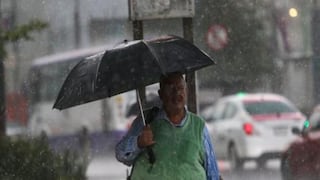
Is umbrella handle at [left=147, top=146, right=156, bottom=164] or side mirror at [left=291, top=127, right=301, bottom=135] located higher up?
umbrella handle at [left=147, top=146, right=156, bottom=164]

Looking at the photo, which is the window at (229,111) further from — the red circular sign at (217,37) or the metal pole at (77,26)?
the metal pole at (77,26)

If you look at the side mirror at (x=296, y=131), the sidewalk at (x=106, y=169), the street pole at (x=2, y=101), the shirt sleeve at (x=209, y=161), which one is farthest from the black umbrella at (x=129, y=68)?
the side mirror at (x=296, y=131)

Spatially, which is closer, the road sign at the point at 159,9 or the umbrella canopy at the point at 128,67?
the umbrella canopy at the point at 128,67

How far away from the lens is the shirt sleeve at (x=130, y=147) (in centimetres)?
426

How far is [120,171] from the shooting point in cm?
845

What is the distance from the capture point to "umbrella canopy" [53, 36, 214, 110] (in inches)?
162

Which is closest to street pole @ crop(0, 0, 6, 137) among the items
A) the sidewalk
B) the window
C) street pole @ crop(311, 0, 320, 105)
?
the sidewalk

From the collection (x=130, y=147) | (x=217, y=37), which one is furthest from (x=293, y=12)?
Result: (x=130, y=147)

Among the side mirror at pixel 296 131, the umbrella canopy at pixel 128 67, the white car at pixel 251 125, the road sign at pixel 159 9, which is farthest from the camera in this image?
the side mirror at pixel 296 131

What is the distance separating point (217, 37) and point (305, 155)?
186cm

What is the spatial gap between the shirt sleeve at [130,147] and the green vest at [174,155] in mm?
39

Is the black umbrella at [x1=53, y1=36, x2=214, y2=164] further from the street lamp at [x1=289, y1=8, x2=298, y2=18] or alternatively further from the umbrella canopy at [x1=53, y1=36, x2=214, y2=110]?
the street lamp at [x1=289, y1=8, x2=298, y2=18]

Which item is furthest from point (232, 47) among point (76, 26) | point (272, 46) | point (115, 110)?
point (115, 110)

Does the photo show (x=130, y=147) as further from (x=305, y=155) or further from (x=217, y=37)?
(x=305, y=155)
